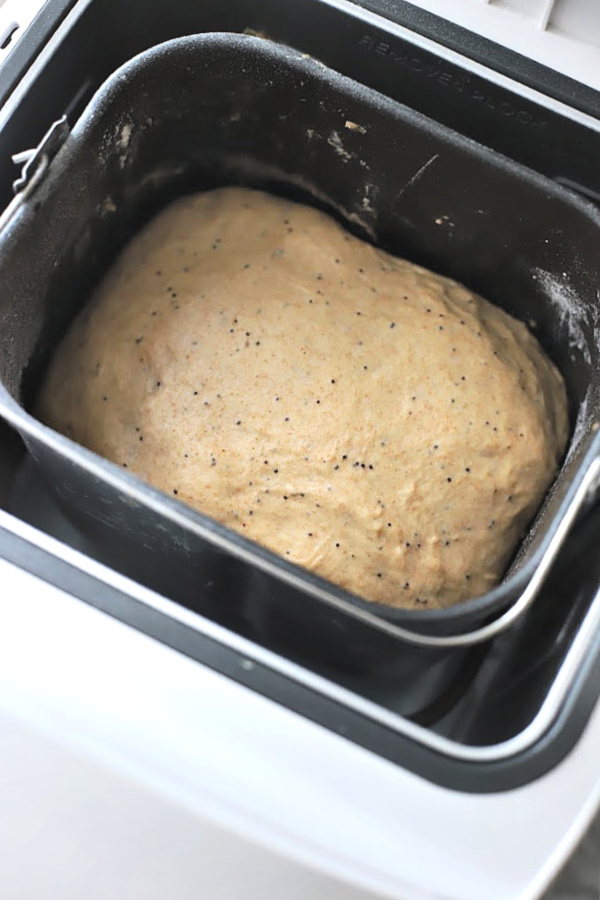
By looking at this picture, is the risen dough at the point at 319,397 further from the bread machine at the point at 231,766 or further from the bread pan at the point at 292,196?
the bread machine at the point at 231,766

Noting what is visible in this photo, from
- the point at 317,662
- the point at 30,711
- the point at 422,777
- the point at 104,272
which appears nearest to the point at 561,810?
the point at 422,777

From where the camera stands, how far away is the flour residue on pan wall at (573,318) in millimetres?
859

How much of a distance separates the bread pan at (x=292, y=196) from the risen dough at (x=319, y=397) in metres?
0.03

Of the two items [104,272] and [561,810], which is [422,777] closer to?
[561,810]

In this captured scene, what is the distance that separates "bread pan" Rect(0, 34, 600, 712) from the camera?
0.75 metres

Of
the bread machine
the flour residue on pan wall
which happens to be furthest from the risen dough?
the bread machine

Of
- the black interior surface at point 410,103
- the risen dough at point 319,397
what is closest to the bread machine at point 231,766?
the black interior surface at point 410,103

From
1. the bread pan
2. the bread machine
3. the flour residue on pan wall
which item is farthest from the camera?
the flour residue on pan wall

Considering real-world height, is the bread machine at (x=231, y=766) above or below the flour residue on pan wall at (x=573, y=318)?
below

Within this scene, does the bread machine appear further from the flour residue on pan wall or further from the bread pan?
the flour residue on pan wall

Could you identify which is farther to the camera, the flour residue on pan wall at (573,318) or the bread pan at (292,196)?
the flour residue on pan wall at (573,318)

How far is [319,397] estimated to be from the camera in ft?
2.88

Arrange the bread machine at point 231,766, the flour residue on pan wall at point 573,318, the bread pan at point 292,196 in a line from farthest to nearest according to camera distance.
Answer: the flour residue on pan wall at point 573,318 < the bread pan at point 292,196 < the bread machine at point 231,766

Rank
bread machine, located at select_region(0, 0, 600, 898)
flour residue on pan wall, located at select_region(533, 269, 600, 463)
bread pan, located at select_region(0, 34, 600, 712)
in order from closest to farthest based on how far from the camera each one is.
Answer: bread machine, located at select_region(0, 0, 600, 898)
bread pan, located at select_region(0, 34, 600, 712)
flour residue on pan wall, located at select_region(533, 269, 600, 463)
